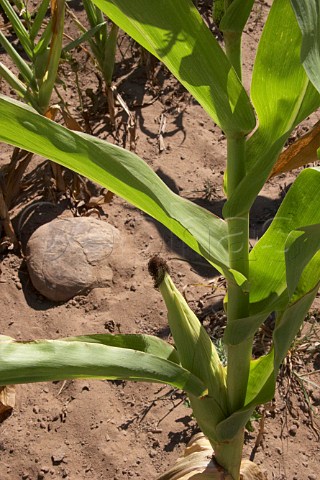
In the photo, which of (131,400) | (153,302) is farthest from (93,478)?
(153,302)

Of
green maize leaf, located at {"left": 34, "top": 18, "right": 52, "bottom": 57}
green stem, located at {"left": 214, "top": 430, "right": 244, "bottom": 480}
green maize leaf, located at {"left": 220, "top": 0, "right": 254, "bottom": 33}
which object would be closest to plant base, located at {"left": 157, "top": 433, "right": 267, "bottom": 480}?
green stem, located at {"left": 214, "top": 430, "right": 244, "bottom": 480}

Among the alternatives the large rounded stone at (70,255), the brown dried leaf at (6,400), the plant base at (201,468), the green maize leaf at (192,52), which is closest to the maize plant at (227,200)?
the green maize leaf at (192,52)

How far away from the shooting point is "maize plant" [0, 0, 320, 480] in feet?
2.40

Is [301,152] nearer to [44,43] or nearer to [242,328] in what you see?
[242,328]

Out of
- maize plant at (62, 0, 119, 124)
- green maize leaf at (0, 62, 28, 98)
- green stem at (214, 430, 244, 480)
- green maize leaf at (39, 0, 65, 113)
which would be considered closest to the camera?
green stem at (214, 430, 244, 480)

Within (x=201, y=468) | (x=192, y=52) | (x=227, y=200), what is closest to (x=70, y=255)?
(x=201, y=468)

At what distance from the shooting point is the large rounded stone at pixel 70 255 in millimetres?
1865

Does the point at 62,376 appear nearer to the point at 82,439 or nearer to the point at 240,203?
the point at 240,203

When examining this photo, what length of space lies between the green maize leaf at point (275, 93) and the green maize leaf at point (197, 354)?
26cm

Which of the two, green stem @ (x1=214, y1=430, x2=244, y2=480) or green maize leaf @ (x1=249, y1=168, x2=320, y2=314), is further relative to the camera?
green stem @ (x1=214, y1=430, x2=244, y2=480)

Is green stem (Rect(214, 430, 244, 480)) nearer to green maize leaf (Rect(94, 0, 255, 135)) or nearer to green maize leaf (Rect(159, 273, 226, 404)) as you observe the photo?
green maize leaf (Rect(159, 273, 226, 404))

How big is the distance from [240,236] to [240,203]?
9cm

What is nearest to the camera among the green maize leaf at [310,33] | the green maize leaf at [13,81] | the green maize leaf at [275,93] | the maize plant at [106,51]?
the green maize leaf at [310,33]

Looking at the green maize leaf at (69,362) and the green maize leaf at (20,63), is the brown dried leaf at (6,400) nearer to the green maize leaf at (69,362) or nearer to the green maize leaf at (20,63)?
the green maize leaf at (69,362)
